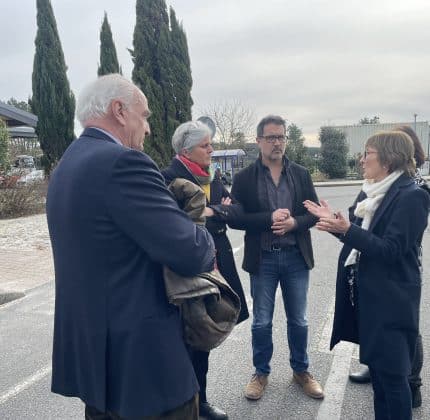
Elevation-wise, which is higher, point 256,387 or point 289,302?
point 289,302

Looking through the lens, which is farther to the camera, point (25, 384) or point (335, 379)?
point (25, 384)

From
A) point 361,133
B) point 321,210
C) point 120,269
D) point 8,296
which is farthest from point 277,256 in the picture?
point 361,133

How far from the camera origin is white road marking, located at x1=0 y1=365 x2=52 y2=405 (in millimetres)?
3209

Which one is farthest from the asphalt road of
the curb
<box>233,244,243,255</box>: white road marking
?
<box>233,244,243,255</box>: white road marking

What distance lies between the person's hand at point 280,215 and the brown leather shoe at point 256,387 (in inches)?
47.8

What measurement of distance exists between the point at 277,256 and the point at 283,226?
29cm

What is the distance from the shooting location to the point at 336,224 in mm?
2400

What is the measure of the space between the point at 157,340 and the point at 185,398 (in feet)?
0.87

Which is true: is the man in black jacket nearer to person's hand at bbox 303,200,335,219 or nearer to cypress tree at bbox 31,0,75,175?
person's hand at bbox 303,200,335,219

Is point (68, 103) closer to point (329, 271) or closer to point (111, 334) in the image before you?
point (329, 271)

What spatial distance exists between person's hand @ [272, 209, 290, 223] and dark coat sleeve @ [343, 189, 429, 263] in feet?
2.24

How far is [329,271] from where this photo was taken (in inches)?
255

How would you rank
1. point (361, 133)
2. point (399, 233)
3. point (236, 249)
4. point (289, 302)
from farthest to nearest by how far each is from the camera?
point (361, 133) → point (236, 249) → point (289, 302) → point (399, 233)

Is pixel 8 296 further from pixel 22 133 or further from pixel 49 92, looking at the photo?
pixel 22 133
